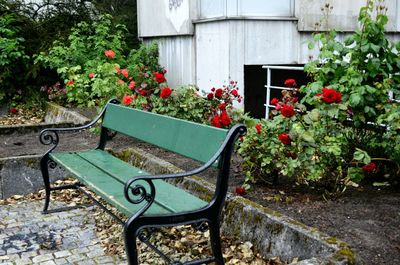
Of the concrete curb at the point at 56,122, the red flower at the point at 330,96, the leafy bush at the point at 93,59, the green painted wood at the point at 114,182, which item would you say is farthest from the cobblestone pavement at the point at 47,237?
the leafy bush at the point at 93,59

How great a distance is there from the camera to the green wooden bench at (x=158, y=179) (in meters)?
2.97

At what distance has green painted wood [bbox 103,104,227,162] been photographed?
11.1ft

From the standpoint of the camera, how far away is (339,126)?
443cm

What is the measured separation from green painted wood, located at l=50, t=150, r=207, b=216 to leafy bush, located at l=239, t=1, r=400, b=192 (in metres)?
0.89

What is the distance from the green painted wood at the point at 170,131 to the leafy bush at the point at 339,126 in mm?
679

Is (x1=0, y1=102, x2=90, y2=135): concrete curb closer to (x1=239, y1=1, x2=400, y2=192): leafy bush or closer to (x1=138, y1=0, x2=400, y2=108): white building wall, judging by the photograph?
(x1=138, y1=0, x2=400, y2=108): white building wall

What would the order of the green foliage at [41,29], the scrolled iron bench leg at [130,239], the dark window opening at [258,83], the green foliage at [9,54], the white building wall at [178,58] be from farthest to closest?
1. the green foliage at [41,29]
2. the green foliage at [9,54]
3. the white building wall at [178,58]
4. the dark window opening at [258,83]
5. the scrolled iron bench leg at [130,239]

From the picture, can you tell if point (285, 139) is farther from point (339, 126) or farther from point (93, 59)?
point (93, 59)

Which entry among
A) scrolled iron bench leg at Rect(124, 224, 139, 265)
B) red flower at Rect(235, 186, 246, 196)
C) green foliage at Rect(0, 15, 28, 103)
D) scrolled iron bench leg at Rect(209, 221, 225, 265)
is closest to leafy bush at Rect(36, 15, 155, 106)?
green foliage at Rect(0, 15, 28, 103)

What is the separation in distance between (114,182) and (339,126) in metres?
1.97

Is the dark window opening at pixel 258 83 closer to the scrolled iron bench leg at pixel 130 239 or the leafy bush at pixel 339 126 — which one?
the leafy bush at pixel 339 126

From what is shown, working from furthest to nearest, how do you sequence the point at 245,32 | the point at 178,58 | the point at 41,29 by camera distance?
the point at 41,29 < the point at 178,58 < the point at 245,32

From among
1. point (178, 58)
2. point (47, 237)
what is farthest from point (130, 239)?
point (178, 58)

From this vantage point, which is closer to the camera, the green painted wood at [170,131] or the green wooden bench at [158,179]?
the green wooden bench at [158,179]
